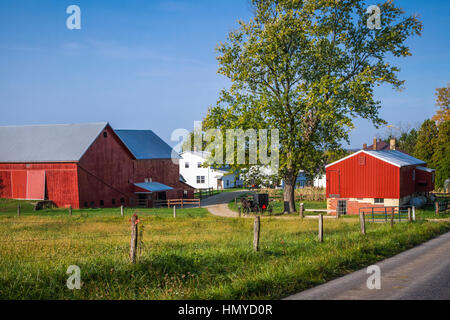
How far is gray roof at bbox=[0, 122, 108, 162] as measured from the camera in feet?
149

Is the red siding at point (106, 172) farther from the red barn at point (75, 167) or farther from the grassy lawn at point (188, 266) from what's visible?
the grassy lawn at point (188, 266)

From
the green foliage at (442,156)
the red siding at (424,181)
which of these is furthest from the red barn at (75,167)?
the green foliage at (442,156)

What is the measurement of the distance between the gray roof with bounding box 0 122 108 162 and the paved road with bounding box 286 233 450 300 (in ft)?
122

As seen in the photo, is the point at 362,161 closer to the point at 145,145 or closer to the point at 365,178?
the point at 365,178

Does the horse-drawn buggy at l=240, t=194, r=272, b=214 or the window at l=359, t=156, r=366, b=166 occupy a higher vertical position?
the window at l=359, t=156, r=366, b=166

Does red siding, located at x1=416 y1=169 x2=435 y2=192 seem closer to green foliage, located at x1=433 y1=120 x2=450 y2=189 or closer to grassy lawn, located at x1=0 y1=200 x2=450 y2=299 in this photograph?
green foliage, located at x1=433 y1=120 x2=450 y2=189

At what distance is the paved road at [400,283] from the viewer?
9594 mm

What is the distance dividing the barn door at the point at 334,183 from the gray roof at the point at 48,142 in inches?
988

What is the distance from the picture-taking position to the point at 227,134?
32.9 meters

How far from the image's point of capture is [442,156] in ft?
186

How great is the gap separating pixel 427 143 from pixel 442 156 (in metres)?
4.33

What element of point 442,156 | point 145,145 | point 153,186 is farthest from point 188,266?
point 442,156

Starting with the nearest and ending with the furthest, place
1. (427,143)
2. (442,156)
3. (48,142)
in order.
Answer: (48,142), (442,156), (427,143)

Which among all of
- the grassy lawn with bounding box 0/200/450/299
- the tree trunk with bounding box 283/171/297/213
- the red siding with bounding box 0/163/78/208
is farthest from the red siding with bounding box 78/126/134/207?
the grassy lawn with bounding box 0/200/450/299
